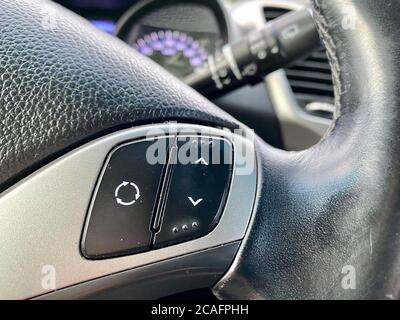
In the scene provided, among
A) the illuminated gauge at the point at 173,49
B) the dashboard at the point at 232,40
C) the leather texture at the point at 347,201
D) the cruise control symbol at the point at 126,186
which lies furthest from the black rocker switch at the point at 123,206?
the illuminated gauge at the point at 173,49

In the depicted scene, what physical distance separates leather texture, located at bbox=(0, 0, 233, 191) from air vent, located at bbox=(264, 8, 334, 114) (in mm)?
702

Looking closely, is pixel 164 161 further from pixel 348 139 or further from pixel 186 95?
pixel 348 139

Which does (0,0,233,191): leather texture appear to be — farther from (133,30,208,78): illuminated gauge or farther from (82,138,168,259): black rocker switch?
(133,30,208,78): illuminated gauge

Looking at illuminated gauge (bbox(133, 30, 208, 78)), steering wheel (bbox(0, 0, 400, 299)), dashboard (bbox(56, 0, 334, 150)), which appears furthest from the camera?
illuminated gauge (bbox(133, 30, 208, 78))

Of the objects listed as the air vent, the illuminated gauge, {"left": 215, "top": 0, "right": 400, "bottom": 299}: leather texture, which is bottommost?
{"left": 215, "top": 0, "right": 400, "bottom": 299}: leather texture

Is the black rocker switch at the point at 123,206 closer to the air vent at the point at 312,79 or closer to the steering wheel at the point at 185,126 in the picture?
the steering wheel at the point at 185,126

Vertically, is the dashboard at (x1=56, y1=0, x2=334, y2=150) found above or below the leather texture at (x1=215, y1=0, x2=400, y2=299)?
above

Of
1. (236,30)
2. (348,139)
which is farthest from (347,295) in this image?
(236,30)

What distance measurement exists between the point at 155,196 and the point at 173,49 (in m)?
0.91

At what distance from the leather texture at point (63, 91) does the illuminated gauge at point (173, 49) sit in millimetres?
781

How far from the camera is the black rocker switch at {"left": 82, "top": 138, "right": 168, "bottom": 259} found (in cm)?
63

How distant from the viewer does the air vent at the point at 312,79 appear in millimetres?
1398

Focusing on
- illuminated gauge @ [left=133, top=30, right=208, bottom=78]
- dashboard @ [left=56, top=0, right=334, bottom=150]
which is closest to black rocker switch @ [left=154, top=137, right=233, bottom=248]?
dashboard @ [left=56, top=0, right=334, bottom=150]

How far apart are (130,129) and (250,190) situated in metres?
0.14
